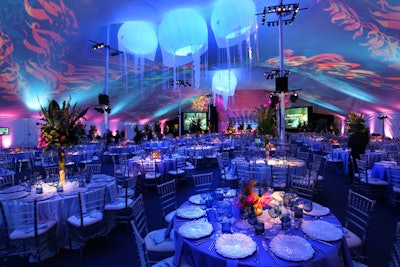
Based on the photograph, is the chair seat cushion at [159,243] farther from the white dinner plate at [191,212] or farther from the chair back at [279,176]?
the chair back at [279,176]

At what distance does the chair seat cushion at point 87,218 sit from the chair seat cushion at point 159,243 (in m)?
1.12

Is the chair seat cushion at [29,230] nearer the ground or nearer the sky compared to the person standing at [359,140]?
nearer the ground

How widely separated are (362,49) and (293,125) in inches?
774

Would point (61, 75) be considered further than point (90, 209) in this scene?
Yes

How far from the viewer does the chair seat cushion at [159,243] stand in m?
2.68

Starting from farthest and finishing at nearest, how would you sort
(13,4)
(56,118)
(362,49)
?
(362,49) → (13,4) → (56,118)

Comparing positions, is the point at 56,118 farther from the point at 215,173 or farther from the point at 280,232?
the point at 215,173

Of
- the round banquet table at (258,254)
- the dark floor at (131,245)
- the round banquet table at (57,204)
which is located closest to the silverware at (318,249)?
the round banquet table at (258,254)

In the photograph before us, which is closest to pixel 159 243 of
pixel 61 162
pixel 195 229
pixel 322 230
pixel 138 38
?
pixel 195 229

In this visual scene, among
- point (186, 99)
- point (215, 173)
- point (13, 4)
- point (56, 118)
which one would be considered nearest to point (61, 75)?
point (13, 4)

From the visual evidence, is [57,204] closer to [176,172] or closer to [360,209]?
[176,172]

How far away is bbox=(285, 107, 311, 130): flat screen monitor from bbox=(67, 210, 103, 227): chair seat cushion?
86.3 feet

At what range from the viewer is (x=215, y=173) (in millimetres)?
9008

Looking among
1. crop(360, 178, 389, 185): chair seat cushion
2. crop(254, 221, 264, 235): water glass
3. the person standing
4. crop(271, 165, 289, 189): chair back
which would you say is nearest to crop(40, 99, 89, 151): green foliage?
crop(254, 221, 264, 235): water glass
